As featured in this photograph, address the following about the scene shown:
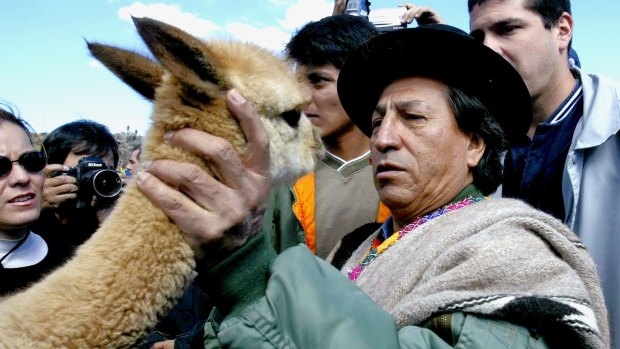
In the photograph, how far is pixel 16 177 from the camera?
3.12 m

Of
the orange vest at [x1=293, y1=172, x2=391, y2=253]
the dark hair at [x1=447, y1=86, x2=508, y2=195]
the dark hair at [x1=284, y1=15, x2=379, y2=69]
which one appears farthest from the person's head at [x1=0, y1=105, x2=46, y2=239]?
the dark hair at [x1=447, y1=86, x2=508, y2=195]

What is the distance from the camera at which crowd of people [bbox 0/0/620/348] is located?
4.71 ft

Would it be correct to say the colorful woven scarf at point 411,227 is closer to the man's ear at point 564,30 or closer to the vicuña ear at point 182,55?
the vicuña ear at point 182,55

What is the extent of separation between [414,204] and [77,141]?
3.72 m

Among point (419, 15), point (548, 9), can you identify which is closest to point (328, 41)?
point (419, 15)

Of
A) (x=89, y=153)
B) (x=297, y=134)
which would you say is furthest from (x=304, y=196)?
(x=89, y=153)

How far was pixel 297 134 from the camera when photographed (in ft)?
6.84

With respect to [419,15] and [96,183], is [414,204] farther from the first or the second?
[96,183]

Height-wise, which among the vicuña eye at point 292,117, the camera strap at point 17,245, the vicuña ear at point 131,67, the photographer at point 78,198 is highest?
the vicuña ear at point 131,67

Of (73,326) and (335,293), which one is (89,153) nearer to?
(73,326)

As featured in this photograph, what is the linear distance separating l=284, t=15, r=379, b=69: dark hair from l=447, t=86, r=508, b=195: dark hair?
147 centimetres

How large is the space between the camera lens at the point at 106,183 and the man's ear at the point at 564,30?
341 centimetres

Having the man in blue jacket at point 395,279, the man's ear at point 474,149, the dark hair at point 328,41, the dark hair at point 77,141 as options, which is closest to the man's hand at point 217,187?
the man in blue jacket at point 395,279

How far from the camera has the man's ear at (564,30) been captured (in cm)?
350
